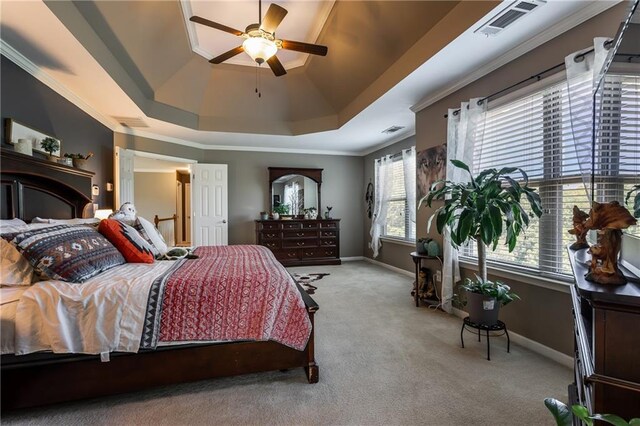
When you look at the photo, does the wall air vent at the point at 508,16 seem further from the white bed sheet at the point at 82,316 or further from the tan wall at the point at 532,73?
the white bed sheet at the point at 82,316

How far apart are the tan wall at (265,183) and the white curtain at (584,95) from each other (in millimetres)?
4757

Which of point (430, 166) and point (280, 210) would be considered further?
point (280, 210)

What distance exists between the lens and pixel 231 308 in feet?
6.06

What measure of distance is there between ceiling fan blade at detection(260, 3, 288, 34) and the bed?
220 centimetres

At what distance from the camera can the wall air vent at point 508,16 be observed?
1.98m

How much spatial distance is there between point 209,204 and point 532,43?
205 inches

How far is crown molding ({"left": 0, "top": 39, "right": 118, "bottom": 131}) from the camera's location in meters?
2.36

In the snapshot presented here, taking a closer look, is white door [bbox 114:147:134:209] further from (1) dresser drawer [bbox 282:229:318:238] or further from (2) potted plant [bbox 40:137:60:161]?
(1) dresser drawer [bbox 282:229:318:238]

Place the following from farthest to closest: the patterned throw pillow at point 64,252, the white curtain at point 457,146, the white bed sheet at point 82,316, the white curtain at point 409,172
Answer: the white curtain at point 409,172, the white curtain at point 457,146, the patterned throw pillow at point 64,252, the white bed sheet at point 82,316

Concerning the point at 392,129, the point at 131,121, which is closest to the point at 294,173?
the point at 392,129

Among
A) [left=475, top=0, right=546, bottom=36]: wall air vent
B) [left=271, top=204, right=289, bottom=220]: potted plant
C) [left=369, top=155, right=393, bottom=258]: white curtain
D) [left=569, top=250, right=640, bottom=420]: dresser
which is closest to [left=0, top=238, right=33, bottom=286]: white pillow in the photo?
[left=569, top=250, right=640, bottom=420]: dresser

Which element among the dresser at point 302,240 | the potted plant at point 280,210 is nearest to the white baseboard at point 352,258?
the dresser at point 302,240

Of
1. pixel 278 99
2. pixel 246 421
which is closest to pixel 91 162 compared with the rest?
pixel 278 99

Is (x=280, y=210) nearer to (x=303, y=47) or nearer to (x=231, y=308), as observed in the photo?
(x=303, y=47)
